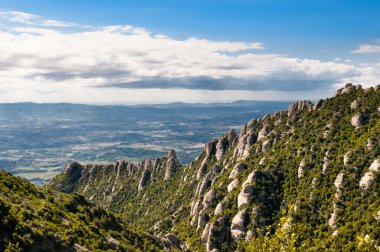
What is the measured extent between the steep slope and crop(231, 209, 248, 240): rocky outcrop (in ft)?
145

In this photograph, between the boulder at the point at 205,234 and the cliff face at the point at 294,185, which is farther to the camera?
the boulder at the point at 205,234

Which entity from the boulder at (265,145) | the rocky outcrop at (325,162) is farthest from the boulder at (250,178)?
the rocky outcrop at (325,162)

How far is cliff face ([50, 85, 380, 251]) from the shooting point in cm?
10500

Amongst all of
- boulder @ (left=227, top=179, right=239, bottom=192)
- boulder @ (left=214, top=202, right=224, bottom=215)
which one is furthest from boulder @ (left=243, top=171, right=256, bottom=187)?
boulder @ (left=214, top=202, right=224, bottom=215)

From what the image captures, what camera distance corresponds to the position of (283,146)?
484ft

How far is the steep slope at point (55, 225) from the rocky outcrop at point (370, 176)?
63544 mm

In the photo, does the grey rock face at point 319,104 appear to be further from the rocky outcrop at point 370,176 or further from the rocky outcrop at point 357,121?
the rocky outcrop at point 370,176

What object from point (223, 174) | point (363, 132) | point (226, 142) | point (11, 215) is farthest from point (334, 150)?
point (11, 215)

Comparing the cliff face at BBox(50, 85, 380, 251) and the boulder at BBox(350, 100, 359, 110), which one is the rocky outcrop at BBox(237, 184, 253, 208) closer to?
the cliff face at BBox(50, 85, 380, 251)

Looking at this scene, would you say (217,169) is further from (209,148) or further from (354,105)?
(354,105)

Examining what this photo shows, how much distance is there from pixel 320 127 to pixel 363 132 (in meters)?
19.5

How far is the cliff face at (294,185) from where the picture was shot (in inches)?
4134

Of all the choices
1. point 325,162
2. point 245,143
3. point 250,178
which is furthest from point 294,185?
point 245,143

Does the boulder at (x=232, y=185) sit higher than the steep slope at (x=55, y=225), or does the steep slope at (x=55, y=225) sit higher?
the steep slope at (x=55, y=225)
